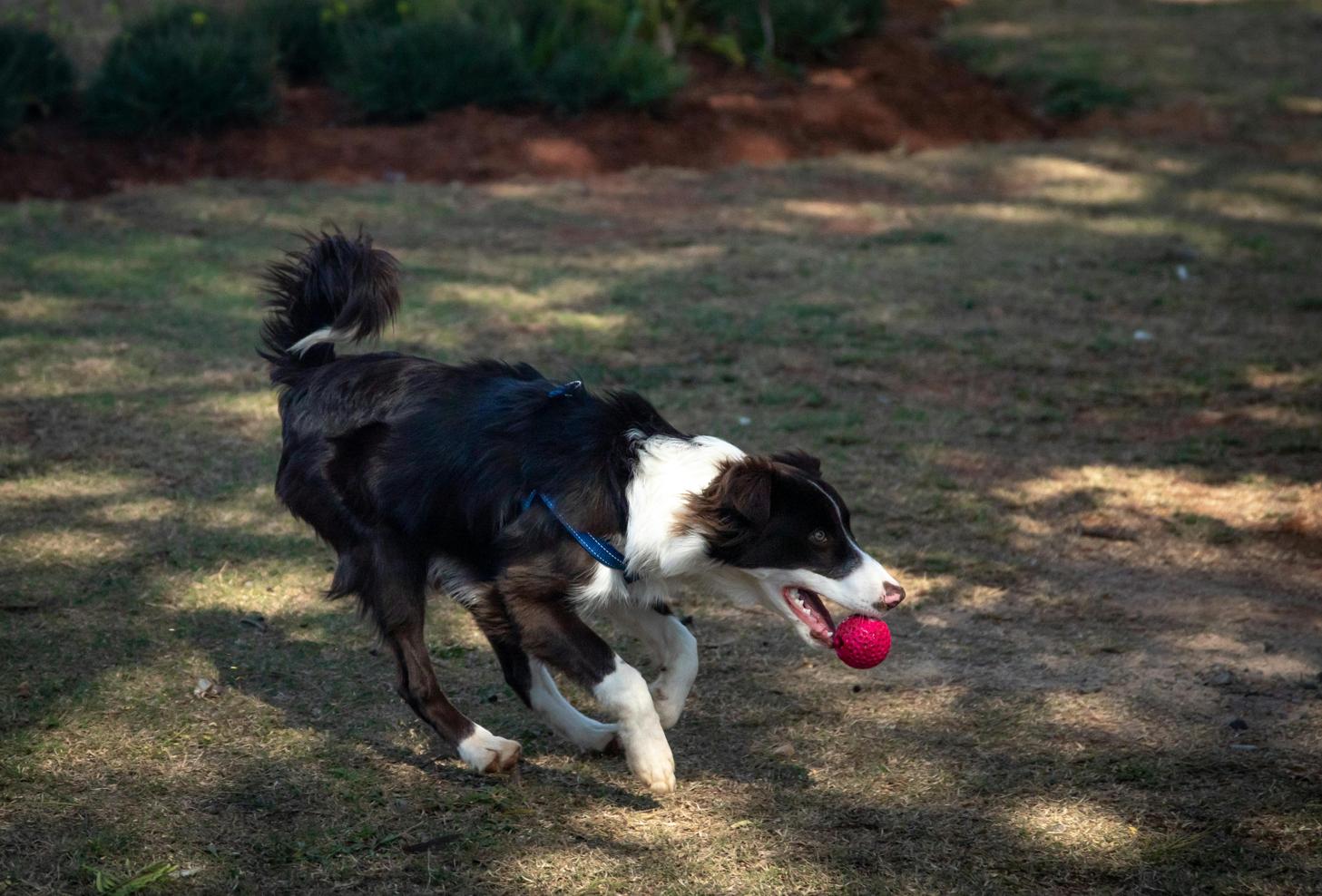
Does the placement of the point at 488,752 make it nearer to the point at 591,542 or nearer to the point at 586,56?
the point at 591,542

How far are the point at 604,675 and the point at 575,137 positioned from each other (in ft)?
33.1

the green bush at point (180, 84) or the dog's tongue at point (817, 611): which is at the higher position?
the green bush at point (180, 84)

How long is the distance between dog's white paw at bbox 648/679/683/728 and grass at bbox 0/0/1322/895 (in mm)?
205

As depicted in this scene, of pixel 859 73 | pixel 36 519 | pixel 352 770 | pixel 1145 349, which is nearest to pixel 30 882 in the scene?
pixel 352 770

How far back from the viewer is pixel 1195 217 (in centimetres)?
1145

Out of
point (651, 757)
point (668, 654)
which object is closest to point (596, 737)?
point (668, 654)

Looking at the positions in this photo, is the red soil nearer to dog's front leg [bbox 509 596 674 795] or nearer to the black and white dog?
the black and white dog

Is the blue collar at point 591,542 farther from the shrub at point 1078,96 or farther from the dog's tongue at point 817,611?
the shrub at point 1078,96

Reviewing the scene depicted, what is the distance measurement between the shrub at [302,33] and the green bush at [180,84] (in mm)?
954

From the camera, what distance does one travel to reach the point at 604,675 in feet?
12.7

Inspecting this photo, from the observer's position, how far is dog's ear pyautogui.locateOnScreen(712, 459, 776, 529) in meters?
3.83

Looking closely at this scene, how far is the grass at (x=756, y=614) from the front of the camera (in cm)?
378

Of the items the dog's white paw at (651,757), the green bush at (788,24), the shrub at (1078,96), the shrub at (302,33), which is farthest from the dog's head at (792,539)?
the green bush at (788,24)

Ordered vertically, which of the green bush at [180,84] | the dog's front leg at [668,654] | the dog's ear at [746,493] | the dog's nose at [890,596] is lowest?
the dog's front leg at [668,654]
